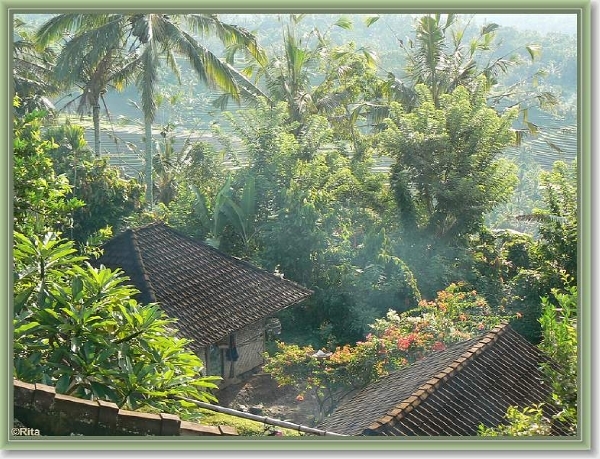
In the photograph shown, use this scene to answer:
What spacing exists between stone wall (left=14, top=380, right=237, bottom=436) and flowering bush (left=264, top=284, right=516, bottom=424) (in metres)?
7.14

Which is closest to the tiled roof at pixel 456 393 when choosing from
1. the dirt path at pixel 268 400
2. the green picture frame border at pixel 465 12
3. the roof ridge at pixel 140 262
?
the green picture frame border at pixel 465 12

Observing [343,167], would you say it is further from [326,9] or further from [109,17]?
[326,9]

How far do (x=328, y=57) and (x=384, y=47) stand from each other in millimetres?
13172

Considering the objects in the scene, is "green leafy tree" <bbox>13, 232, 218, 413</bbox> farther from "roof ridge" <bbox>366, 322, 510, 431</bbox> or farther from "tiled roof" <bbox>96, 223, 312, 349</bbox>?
"tiled roof" <bbox>96, 223, 312, 349</bbox>

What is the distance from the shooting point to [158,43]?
63.1ft

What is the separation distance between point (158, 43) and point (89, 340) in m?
13.1

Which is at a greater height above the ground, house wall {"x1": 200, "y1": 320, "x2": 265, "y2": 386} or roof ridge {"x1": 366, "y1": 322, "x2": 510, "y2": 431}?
roof ridge {"x1": 366, "y1": 322, "x2": 510, "y2": 431}

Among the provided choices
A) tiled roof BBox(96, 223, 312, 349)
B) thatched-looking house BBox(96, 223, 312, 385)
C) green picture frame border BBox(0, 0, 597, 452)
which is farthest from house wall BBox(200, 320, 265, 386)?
green picture frame border BBox(0, 0, 597, 452)

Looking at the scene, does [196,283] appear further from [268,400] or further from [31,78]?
[31,78]

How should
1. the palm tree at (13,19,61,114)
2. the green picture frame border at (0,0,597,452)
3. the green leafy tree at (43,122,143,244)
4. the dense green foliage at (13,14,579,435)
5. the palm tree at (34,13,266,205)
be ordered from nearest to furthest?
the green picture frame border at (0,0,597,452), the dense green foliage at (13,14,579,435), the palm tree at (34,13,266,205), the green leafy tree at (43,122,143,244), the palm tree at (13,19,61,114)

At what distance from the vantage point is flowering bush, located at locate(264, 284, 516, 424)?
13.4 metres

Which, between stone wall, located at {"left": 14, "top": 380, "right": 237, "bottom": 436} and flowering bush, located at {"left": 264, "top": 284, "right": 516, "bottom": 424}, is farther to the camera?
flowering bush, located at {"left": 264, "top": 284, "right": 516, "bottom": 424}

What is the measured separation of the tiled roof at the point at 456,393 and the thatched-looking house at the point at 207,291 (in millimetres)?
3442

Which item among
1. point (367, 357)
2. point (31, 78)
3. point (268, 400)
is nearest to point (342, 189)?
point (268, 400)
